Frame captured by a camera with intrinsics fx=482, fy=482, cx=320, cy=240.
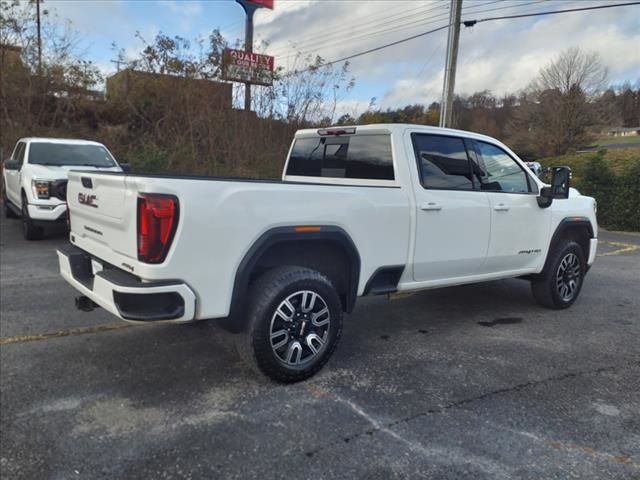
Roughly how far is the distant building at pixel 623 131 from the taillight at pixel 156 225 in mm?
32256

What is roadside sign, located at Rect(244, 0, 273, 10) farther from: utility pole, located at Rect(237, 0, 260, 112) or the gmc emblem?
the gmc emblem

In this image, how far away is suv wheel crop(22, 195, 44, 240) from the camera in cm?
832

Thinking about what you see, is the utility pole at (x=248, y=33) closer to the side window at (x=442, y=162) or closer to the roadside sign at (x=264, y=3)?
the roadside sign at (x=264, y=3)

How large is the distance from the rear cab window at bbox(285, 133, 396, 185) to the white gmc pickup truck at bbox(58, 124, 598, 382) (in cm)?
1

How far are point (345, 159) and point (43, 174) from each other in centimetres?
621

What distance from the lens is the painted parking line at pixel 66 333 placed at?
4.11 meters

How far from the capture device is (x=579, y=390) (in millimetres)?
3439

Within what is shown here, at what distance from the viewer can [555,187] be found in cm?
480

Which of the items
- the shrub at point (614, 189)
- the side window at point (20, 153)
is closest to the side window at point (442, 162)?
the side window at point (20, 153)

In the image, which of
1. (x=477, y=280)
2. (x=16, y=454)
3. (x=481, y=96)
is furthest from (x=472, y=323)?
(x=481, y=96)

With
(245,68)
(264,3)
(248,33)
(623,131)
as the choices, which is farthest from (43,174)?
(623,131)

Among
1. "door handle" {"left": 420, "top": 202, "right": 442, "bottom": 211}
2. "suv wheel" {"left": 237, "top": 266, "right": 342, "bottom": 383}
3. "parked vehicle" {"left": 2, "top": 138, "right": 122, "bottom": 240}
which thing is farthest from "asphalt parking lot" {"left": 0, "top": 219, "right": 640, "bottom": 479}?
"parked vehicle" {"left": 2, "top": 138, "right": 122, "bottom": 240}

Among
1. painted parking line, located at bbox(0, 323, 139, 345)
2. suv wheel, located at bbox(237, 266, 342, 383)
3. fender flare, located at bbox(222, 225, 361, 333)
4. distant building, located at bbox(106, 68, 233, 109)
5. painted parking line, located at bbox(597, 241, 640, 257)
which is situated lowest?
painted parking line, located at bbox(0, 323, 139, 345)

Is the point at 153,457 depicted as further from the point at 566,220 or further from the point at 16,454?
the point at 566,220
